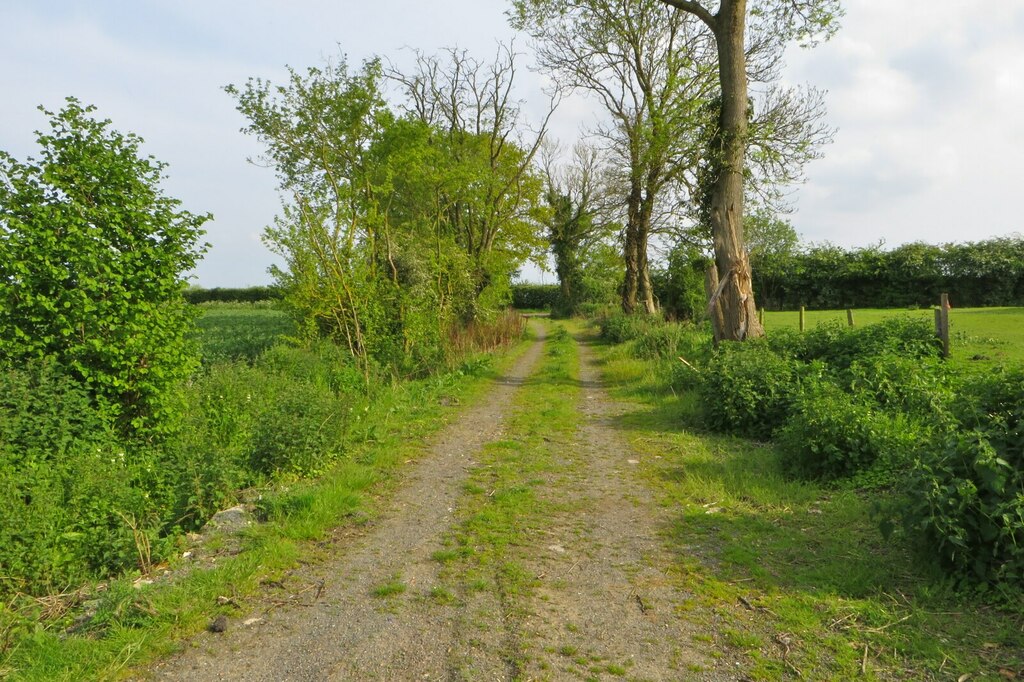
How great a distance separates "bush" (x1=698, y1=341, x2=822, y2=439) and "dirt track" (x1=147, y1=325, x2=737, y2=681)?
360 centimetres

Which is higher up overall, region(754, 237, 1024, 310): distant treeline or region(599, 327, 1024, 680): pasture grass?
region(754, 237, 1024, 310): distant treeline

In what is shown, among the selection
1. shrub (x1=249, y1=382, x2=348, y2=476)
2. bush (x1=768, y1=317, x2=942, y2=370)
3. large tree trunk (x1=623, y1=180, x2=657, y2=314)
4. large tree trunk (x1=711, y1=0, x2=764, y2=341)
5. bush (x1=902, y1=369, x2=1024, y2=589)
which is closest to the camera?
bush (x1=902, y1=369, x2=1024, y2=589)

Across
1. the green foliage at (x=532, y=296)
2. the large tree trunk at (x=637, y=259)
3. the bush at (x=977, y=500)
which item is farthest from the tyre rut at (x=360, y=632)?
the green foliage at (x=532, y=296)

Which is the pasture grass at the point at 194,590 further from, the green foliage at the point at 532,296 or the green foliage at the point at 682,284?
the green foliage at the point at 532,296

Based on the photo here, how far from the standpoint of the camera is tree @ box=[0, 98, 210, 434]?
7.57 m

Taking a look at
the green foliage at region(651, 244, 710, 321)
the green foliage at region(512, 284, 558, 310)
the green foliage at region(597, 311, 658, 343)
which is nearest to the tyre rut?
the green foliage at region(597, 311, 658, 343)

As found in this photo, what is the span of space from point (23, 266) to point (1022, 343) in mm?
16944

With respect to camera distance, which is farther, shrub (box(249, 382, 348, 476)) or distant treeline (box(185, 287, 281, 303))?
distant treeline (box(185, 287, 281, 303))

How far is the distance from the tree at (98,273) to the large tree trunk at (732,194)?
408 inches

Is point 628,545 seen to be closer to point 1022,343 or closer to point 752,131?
point 752,131

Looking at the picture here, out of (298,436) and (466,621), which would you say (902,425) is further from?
(298,436)

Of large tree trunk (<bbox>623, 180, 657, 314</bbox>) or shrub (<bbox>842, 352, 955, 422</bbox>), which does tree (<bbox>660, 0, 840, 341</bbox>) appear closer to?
shrub (<bbox>842, 352, 955, 422</bbox>)

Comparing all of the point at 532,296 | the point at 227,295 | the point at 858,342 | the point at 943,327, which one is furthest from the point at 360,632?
the point at 227,295

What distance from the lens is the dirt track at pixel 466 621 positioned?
12.4 feet
